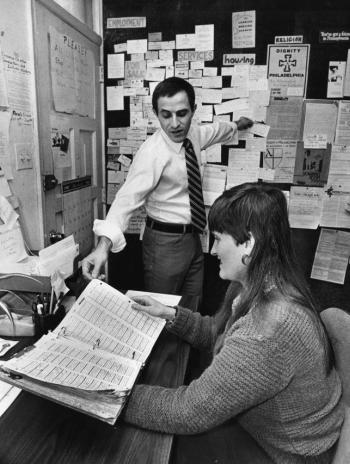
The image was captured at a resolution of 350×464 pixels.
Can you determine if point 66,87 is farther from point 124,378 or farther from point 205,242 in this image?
point 124,378

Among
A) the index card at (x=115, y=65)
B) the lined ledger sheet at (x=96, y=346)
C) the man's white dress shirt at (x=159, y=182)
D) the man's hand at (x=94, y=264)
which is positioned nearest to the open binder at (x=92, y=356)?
the lined ledger sheet at (x=96, y=346)

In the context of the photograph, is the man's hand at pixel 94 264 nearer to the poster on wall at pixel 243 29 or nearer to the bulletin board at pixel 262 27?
the bulletin board at pixel 262 27

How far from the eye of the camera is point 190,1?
7.30 ft

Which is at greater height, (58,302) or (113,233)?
(113,233)

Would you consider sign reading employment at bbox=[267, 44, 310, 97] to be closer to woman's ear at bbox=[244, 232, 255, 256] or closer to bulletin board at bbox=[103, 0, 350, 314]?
bulletin board at bbox=[103, 0, 350, 314]

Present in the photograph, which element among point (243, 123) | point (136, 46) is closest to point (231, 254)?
point (243, 123)

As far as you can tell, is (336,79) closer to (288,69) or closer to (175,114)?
(288,69)

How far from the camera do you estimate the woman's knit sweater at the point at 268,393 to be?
30.0 inches

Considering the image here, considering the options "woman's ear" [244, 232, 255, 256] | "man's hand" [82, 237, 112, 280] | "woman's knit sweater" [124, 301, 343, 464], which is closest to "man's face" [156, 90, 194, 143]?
"man's hand" [82, 237, 112, 280]

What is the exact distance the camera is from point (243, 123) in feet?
7.50

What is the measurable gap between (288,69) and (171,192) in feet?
3.33

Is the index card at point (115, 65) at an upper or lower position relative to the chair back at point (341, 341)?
upper

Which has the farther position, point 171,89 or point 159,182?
point 159,182

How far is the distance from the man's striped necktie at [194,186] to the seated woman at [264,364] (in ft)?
3.56
